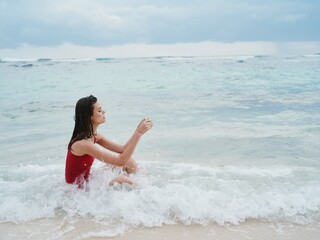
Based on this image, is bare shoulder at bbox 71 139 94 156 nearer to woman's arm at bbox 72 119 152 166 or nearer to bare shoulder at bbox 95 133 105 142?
woman's arm at bbox 72 119 152 166

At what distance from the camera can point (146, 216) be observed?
4.19 m

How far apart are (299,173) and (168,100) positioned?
31.7ft

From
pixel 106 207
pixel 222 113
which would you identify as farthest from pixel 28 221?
pixel 222 113

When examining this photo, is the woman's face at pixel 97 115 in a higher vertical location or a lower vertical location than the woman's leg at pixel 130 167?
higher

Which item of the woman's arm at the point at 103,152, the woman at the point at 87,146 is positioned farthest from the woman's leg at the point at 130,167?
the woman's arm at the point at 103,152

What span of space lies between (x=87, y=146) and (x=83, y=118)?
36 cm

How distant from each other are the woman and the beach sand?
31.8 inches

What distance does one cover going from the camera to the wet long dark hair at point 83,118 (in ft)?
15.0

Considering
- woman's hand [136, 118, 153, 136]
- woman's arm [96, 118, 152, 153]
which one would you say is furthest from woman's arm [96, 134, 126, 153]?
woman's hand [136, 118, 153, 136]

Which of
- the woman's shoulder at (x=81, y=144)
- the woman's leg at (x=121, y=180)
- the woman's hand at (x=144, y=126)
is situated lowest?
the woman's leg at (x=121, y=180)

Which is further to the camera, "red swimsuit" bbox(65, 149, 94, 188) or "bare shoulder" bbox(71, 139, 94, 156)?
"red swimsuit" bbox(65, 149, 94, 188)

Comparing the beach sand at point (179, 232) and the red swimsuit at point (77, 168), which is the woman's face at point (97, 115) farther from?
the beach sand at point (179, 232)

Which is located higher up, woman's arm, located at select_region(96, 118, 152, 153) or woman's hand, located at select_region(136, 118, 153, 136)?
woman's hand, located at select_region(136, 118, 153, 136)

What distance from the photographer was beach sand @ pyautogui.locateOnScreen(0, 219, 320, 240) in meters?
3.76
